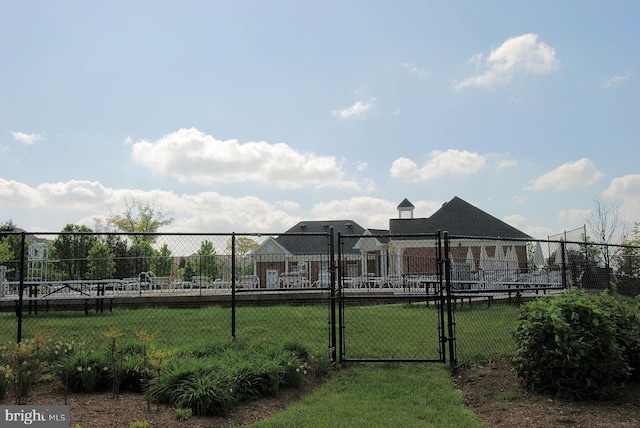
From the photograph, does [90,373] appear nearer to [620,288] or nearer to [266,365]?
[266,365]

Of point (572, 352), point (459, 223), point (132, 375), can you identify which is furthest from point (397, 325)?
point (459, 223)

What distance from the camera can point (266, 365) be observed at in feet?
17.1

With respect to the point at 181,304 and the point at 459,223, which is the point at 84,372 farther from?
the point at 459,223

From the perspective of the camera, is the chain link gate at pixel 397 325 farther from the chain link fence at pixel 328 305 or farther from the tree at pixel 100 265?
the tree at pixel 100 265

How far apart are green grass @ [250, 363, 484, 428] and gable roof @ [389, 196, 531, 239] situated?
904 inches

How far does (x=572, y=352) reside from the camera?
4.93 metres

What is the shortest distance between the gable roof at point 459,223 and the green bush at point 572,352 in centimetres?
2326

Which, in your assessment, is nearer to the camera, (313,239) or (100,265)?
(100,265)

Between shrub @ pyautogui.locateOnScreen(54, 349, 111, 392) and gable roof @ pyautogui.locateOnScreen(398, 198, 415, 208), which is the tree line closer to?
shrub @ pyautogui.locateOnScreen(54, 349, 111, 392)

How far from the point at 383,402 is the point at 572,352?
6.67 ft

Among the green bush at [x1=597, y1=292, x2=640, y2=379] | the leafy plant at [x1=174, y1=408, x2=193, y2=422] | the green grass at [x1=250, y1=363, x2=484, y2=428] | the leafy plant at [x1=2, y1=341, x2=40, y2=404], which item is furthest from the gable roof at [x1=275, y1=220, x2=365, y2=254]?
the leafy plant at [x1=174, y1=408, x2=193, y2=422]

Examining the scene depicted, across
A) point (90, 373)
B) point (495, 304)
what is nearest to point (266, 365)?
point (90, 373)

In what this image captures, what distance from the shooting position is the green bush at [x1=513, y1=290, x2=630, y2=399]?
194 inches

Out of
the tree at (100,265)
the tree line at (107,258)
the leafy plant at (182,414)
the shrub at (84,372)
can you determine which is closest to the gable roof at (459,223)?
the tree line at (107,258)
